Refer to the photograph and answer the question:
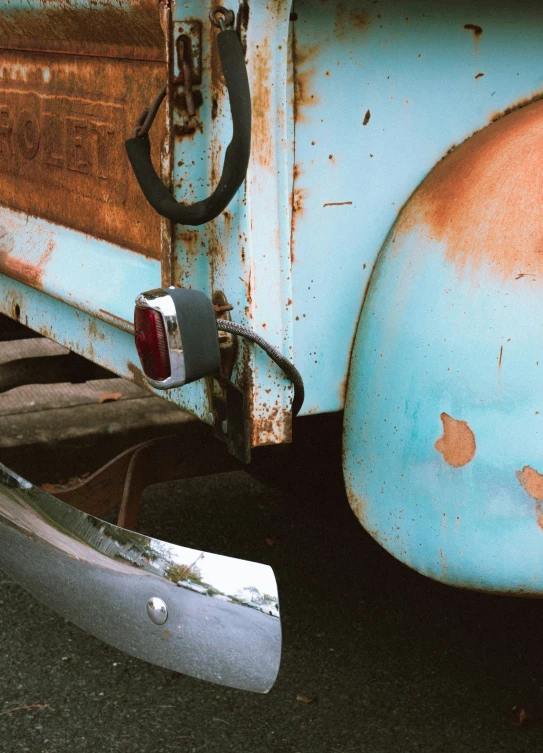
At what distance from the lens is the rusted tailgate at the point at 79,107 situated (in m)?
1.58

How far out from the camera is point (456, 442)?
4.40ft

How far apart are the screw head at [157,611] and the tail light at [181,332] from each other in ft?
1.19

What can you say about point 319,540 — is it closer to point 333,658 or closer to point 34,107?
point 333,658

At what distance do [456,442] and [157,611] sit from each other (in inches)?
21.1

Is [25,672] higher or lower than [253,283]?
lower

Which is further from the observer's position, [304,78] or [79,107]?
[79,107]

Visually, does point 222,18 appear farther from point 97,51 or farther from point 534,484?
point 534,484

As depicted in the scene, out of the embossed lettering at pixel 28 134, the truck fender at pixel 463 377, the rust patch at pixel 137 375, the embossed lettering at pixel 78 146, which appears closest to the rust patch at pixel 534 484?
the truck fender at pixel 463 377

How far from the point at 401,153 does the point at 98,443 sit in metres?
2.08

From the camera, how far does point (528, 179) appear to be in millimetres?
1362

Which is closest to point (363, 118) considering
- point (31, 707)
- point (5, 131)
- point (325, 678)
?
point (5, 131)

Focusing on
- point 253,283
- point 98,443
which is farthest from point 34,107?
point 98,443

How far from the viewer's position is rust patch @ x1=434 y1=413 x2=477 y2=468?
4.36 ft

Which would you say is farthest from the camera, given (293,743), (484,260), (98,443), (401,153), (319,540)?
(98,443)
